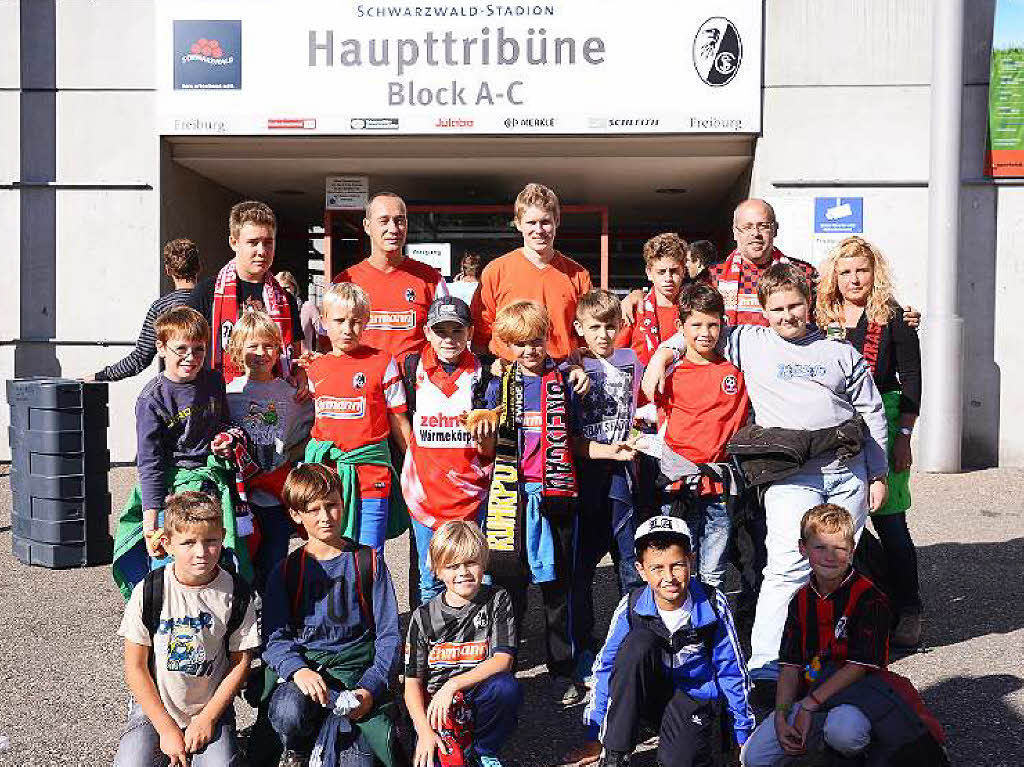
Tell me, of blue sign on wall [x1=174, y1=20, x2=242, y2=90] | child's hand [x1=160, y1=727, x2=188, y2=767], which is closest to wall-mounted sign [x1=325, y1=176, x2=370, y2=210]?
blue sign on wall [x1=174, y1=20, x2=242, y2=90]

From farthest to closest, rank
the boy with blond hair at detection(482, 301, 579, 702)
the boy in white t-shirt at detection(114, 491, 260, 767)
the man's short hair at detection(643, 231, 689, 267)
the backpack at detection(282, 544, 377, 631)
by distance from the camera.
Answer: the man's short hair at detection(643, 231, 689, 267)
the boy with blond hair at detection(482, 301, 579, 702)
the backpack at detection(282, 544, 377, 631)
the boy in white t-shirt at detection(114, 491, 260, 767)

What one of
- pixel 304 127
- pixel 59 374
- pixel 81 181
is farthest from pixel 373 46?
pixel 59 374

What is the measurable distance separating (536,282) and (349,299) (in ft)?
2.87

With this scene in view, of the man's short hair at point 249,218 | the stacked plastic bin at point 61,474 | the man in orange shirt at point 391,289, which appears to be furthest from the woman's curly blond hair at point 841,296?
the stacked plastic bin at point 61,474

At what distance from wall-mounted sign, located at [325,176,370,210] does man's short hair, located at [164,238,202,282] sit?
20.5 feet

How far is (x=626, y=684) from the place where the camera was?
3375 millimetres

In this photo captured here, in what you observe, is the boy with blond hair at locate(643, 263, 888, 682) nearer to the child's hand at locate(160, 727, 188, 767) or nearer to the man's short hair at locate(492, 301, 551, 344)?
the man's short hair at locate(492, 301, 551, 344)

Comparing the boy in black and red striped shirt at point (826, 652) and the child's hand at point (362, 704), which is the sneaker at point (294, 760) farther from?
the boy in black and red striped shirt at point (826, 652)

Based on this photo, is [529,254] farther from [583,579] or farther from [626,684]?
[626,684]

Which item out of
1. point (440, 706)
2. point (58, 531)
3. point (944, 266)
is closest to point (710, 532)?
point (440, 706)

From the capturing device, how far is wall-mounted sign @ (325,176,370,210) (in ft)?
38.1

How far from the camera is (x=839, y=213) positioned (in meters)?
10.2

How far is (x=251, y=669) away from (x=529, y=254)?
221cm

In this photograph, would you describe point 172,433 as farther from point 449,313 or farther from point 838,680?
point 838,680
